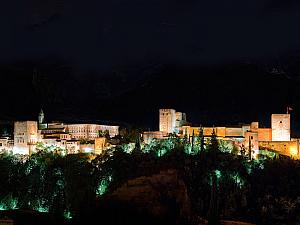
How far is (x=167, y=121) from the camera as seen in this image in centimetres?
4203

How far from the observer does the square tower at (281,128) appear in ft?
131

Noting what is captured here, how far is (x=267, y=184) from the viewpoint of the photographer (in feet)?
110

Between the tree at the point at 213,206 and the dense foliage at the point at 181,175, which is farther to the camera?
the dense foliage at the point at 181,175

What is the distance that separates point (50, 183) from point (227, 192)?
9.47 metres

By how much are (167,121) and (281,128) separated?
24.6 feet

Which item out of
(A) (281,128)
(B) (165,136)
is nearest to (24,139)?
(B) (165,136)

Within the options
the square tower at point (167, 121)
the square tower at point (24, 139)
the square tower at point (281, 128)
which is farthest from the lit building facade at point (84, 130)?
the square tower at point (281, 128)

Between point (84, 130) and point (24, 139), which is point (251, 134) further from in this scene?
point (24, 139)

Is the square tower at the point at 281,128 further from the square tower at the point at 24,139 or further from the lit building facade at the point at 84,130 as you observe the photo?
the square tower at the point at 24,139

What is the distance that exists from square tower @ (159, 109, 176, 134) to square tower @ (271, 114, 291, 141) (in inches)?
263

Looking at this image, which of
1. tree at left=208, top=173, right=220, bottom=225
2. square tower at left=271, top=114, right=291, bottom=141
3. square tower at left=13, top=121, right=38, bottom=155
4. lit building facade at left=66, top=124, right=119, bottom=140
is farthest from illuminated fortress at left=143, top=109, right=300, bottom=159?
square tower at left=13, top=121, right=38, bottom=155

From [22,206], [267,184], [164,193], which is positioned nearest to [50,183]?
[22,206]

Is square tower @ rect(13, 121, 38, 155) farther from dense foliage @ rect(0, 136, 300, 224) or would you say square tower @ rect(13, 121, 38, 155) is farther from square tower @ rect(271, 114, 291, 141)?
square tower @ rect(271, 114, 291, 141)

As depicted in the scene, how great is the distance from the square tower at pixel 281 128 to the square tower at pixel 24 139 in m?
15.3
